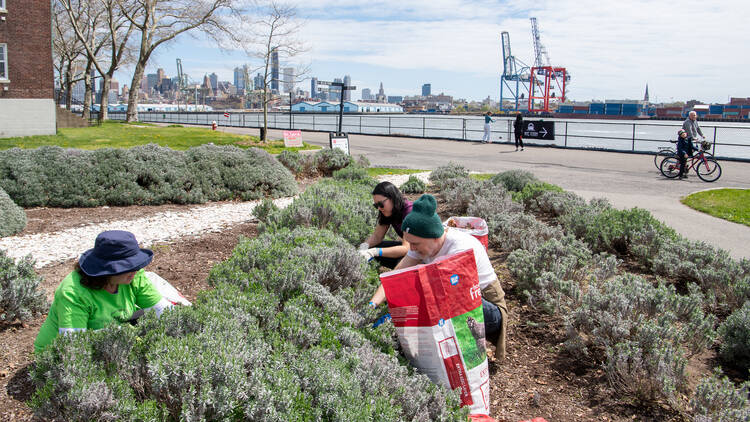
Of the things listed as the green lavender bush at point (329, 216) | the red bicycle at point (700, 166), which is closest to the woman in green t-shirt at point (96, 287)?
the green lavender bush at point (329, 216)

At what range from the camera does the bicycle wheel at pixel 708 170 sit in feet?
48.4

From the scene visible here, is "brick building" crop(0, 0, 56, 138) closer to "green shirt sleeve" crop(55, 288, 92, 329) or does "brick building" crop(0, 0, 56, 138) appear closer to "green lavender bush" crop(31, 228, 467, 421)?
"green shirt sleeve" crop(55, 288, 92, 329)

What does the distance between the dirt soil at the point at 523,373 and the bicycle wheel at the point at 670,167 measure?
37.9ft

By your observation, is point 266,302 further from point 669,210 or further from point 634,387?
point 669,210

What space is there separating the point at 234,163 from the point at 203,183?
0.85 meters

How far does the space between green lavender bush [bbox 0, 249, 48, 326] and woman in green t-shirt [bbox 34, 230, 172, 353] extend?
116 centimetres

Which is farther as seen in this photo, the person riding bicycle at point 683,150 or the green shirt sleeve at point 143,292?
the person riding bicycle at point 683,150

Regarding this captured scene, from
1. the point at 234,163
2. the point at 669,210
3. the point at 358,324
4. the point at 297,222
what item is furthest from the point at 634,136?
the point at 358,324

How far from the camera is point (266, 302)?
342cm

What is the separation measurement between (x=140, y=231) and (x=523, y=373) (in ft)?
17.7

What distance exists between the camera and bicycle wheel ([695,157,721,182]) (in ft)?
48.4

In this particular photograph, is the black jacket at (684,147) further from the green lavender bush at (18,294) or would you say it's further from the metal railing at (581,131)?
the green lavender bush at (18,294)

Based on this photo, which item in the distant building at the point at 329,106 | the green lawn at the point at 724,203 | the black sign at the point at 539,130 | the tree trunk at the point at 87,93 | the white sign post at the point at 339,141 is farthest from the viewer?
the distant building at the point at 329,106

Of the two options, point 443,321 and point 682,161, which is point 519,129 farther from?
point 443,321
